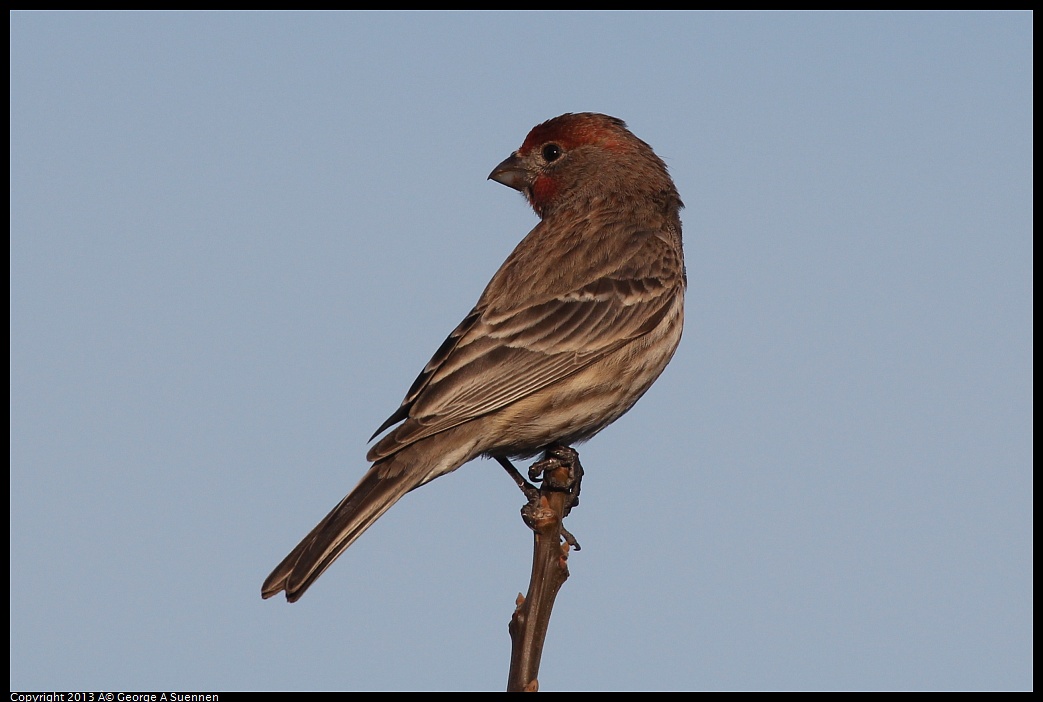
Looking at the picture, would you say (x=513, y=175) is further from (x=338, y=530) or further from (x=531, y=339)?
(x=338, y=530)

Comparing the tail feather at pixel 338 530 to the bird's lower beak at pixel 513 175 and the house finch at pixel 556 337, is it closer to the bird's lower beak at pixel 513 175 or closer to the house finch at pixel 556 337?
the house finch at pixel 556 337

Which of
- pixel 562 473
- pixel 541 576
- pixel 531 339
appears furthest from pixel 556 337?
pixel 541 576

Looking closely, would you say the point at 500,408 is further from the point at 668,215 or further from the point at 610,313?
the point at 668,215

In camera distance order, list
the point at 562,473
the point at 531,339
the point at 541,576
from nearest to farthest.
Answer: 1. the point at 541,576
2. the point at 562,473
3. the point at 531,339

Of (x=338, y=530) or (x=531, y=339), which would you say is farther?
(x=531, y=339)

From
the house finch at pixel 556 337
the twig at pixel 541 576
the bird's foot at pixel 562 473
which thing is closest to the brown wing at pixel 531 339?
the house finch at pixel 556 337

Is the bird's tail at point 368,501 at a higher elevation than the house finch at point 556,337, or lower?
lower

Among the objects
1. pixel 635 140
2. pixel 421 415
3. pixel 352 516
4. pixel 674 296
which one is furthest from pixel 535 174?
pixel 352 516

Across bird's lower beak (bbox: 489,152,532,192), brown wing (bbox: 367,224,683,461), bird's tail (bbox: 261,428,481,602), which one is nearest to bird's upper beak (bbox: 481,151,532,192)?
bird's lower beak (bbox: 489,152,532,192)
